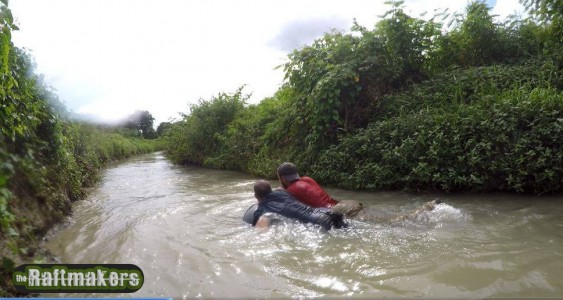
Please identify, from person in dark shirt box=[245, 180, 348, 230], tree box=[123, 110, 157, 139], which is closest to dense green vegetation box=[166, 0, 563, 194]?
person in dark shirt box=[245, 180, 348, 230]

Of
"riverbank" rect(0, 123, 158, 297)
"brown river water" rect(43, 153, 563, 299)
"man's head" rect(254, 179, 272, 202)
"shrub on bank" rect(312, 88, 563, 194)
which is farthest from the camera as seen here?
"shrub on bank" rect(312, 88, 563, 194)

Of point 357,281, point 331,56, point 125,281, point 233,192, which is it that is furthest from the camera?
point 331,56

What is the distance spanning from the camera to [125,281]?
2691 mm

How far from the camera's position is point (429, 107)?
7410 mm

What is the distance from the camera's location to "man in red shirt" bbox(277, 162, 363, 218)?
4.89 metres

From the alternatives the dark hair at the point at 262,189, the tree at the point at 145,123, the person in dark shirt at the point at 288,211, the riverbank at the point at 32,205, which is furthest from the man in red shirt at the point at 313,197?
the tree at the point at 145,123

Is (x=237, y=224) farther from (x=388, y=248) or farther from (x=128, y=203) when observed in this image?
(x=128, y=203)

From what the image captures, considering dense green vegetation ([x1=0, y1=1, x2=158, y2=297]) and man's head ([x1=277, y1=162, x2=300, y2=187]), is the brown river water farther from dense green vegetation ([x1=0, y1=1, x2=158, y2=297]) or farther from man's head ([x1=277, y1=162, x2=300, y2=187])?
man's head ([x1=277, y1=162, x2=300, y2=187])

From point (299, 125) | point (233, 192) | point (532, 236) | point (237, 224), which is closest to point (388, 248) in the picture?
point (532, 236)

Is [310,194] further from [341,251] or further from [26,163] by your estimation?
[26,163]

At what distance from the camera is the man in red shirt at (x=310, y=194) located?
16.0 ft

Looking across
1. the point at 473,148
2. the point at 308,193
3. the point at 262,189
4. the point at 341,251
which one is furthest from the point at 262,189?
the point at 473,148

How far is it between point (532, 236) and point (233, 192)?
17.9 ft

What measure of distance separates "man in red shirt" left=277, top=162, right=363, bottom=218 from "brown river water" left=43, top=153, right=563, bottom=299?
29cm
